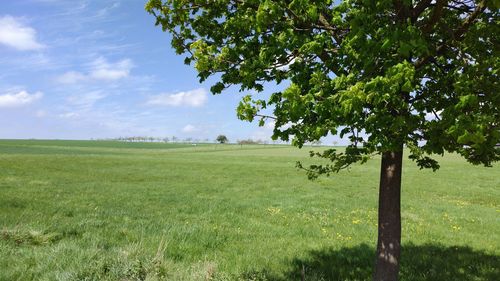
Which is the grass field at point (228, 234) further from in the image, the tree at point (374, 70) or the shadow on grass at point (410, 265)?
the tree at point (374, 70)

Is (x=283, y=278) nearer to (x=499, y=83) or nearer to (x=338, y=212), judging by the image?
(x=499, y=83)

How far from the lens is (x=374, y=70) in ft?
19.2

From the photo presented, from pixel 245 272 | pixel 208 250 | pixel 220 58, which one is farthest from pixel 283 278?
pixel 220 58

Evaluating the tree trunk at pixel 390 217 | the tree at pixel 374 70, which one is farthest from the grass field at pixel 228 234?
the tree at pixel 374 70

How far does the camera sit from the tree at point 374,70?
5.38 meters

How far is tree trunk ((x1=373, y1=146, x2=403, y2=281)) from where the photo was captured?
25.2 ft

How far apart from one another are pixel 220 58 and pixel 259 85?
2.78 ft

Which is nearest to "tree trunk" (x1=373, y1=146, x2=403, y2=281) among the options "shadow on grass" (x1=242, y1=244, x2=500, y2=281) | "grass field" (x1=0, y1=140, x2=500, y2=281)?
"grass field" (x1=0, y1=140, x2=500, y2=281)

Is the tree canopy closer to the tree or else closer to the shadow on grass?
the tree

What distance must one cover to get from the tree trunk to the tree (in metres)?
0.02

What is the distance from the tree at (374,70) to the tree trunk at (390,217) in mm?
19

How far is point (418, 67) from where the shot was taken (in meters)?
6.89

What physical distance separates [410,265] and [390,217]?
4.94 meters

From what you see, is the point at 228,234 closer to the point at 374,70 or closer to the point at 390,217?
the point at 390,217
